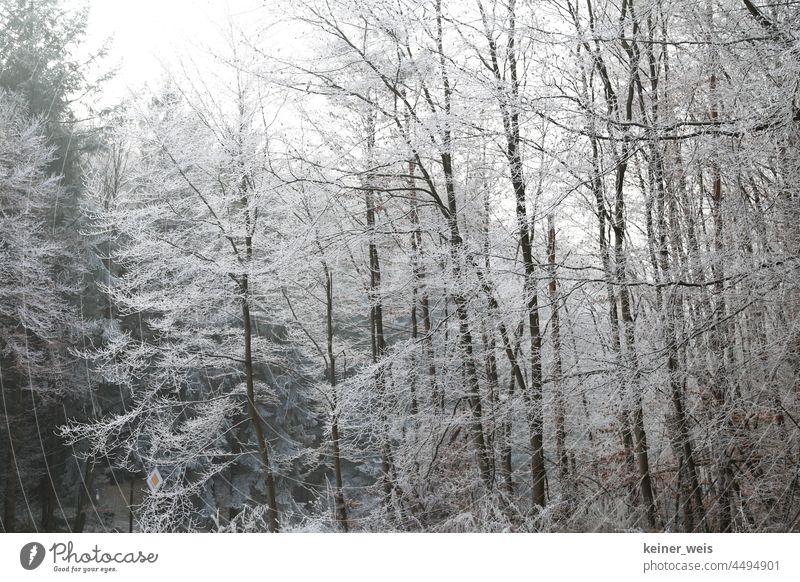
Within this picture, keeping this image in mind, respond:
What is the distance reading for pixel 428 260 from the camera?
10.9 ft

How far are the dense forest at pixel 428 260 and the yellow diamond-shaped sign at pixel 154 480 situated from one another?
71 millimetres

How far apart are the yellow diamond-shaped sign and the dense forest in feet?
0.23

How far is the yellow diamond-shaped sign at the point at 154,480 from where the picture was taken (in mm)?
4507

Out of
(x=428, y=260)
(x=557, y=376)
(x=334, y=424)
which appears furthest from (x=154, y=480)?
(x=557, y=376)

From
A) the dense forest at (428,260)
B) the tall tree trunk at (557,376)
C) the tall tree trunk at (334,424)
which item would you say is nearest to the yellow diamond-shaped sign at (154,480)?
the dense forest at (428,260)

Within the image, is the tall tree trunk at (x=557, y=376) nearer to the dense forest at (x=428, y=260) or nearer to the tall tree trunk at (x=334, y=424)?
the dense forest at (x=428, y=260)

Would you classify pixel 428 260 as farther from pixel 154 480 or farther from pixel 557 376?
pixel 154 480

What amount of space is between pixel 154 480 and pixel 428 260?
8.86 ft

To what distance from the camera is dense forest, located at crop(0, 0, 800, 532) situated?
2.50 meters

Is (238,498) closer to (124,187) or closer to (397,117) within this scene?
(124,187)

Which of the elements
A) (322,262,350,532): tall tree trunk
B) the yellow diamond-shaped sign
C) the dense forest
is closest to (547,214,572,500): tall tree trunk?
the dense forest

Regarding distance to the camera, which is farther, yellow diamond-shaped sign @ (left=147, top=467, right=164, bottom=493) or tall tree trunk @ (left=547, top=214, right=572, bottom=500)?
yellow diamond-shaped sign @ (left=147, top=467, right=164, bottom=493)

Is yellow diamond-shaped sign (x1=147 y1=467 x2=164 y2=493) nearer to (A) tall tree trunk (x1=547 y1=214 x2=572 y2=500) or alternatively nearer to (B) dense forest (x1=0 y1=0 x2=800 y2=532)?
(B) dense forest (x1=0 y1=0 x2=800 y2=532)

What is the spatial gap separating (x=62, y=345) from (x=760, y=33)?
3.55 m
